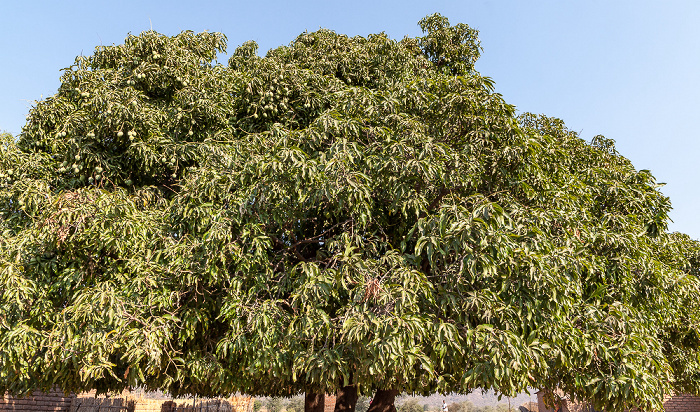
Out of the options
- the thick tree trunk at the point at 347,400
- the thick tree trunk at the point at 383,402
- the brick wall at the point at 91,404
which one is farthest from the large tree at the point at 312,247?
the brick wall at the point at 91,404

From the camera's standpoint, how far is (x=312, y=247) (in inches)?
389

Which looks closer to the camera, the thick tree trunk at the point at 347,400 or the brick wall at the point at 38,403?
the thick tree trunk at the point at 347,400

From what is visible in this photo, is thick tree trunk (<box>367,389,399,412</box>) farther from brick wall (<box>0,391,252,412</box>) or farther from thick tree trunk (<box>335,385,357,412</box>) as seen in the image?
brick wall (<box>0,391,252,412</box>)

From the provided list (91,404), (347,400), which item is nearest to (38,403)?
(91,404)

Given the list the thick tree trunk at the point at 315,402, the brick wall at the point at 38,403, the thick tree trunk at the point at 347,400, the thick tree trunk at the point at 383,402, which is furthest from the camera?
the brick wall at the point at 38,403

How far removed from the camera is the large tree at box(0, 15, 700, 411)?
6.82 metres

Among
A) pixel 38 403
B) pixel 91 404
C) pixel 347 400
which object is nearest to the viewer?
pixel 347 400

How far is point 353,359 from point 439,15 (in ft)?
32.2

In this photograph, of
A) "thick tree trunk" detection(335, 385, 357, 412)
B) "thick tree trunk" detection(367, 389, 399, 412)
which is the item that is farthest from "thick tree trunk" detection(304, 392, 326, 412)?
"thick tree trunk" detection(367, 389, 399, 412)

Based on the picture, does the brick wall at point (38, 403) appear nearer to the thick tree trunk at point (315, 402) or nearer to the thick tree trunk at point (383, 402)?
the thick tree trunk at point (315, 402)

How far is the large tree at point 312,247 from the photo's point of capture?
682 cm

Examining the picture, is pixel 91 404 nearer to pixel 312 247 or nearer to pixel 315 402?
pixel 315 402

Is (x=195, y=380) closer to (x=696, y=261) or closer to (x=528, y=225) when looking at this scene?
(x=528, y=225)

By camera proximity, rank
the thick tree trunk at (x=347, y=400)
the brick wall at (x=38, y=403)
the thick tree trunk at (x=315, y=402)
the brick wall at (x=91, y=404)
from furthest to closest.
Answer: the brick wall at (x=91, y=404)
the brick wall at (x=38, y=403)
the thick tree trunk at (x=315, y=402)
the thick tree trunk at (x=347, y=400)
